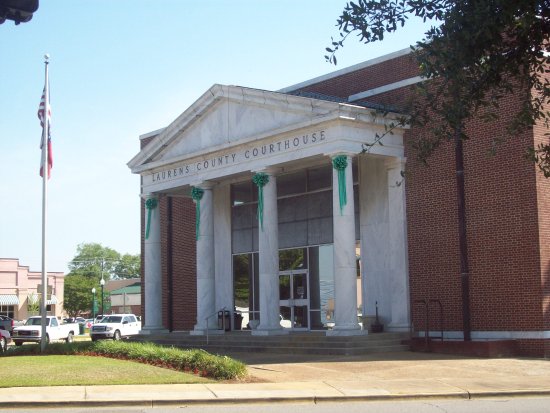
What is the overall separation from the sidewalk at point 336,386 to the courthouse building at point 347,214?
3826 mm

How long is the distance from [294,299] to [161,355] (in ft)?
37.2

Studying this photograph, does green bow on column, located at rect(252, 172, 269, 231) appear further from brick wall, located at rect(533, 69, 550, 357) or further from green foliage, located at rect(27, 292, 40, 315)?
green foliage, located at rect(27, 292, 40, 315)

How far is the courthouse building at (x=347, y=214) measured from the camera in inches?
933

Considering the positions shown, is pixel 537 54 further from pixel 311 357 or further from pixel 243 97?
pixel 243 97

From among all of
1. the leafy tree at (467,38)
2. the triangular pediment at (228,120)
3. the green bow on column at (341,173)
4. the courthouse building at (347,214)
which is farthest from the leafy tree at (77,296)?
the leafy tree at (467,38)

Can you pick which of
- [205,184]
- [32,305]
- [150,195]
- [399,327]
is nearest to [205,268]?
[205,184]

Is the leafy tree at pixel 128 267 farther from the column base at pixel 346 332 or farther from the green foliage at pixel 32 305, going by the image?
the column base at pixel 346 332

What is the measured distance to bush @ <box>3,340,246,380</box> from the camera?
17594 mm

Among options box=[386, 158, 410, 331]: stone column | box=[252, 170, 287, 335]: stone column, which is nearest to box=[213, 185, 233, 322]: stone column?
box=[252, 170, 287, 335]: stone column

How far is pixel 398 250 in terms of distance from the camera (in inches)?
1054

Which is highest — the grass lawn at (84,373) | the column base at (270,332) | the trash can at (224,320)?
the trash can at (224,320)

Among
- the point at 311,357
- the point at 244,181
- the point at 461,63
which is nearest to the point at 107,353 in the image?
the point at 311,357

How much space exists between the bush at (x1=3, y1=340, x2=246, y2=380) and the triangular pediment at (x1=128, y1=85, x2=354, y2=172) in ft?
30.3

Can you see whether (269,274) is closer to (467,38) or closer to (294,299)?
(294,299)
